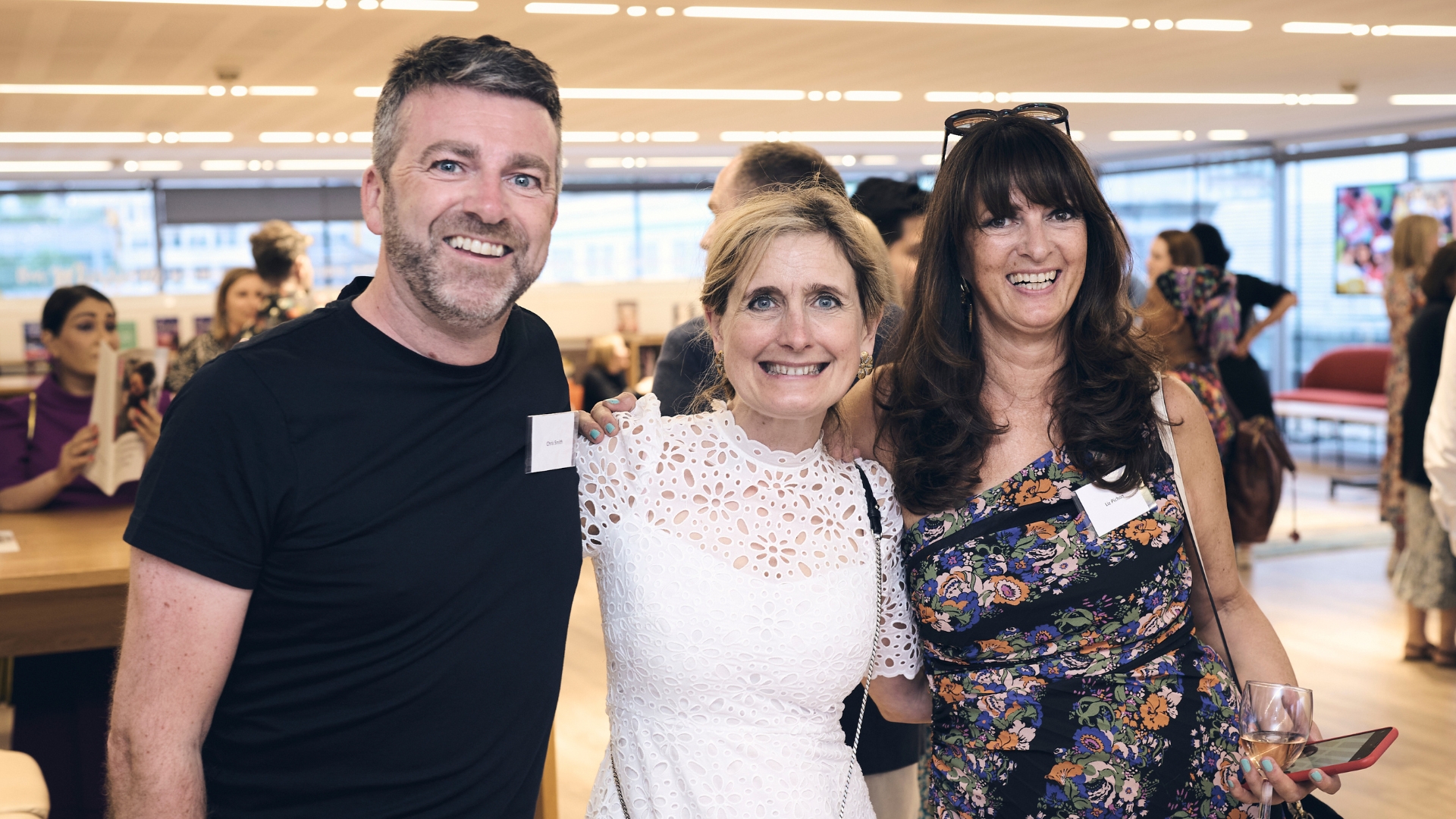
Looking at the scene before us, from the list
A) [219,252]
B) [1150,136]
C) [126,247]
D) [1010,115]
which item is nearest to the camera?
[1010,115]

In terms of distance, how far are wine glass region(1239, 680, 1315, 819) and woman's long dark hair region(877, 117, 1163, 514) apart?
37 centimetres

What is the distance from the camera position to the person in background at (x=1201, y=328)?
4973mm

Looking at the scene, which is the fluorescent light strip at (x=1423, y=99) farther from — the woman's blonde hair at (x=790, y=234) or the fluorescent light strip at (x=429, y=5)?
the woman's blonde hair at (x=790, y=234)

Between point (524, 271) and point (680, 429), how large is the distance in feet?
1.31

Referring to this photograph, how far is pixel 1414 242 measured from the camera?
21.1 feet

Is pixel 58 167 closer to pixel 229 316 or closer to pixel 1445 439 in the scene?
pixel 229 316

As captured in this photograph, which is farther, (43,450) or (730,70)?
(730,70)

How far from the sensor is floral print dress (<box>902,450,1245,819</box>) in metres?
1.77

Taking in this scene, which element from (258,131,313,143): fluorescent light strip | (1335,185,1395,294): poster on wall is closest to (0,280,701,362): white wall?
(258,131,313,143): fluorescent light strip

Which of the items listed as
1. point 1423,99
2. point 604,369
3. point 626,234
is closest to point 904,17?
point 604,369

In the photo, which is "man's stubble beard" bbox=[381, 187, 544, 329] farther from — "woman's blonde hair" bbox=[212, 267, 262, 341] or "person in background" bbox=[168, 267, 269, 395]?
"woman's blonde hair" bbox=[212, 267, 262, 341]

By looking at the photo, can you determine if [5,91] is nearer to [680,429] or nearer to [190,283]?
[190,283]

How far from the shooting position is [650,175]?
55.3ft

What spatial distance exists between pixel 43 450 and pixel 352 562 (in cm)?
294
